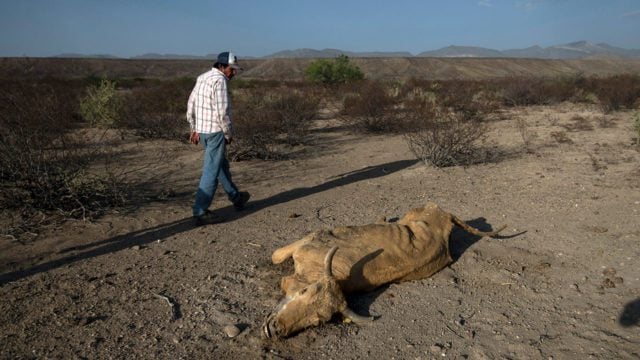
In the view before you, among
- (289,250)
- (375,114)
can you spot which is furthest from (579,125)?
(289,250)

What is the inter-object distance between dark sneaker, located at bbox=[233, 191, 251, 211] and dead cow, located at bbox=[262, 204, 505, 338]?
194 cm

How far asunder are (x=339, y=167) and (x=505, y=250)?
169 inches

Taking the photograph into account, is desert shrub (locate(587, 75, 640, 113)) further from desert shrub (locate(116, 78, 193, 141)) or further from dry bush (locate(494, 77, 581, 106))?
desert shrub (locate(116, 78, 193, 141))

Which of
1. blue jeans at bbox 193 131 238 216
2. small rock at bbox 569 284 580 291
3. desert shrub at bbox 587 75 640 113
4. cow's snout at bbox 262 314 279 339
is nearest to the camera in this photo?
cow's snout at bbox 262 314 279 339

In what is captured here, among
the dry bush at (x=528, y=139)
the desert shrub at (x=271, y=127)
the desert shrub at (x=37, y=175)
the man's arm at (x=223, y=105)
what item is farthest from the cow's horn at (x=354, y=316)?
the dry bush at (x=528, y=139)

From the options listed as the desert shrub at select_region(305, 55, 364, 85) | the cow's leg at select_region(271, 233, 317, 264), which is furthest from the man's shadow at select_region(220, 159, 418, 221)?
the desert shrub at select_region(305, 55, 364, 85)

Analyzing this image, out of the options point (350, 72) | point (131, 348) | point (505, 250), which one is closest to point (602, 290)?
point (505, 250)

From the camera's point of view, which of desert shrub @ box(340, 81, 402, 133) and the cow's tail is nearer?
the cow's tail

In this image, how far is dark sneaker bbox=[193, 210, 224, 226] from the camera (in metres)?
5.20

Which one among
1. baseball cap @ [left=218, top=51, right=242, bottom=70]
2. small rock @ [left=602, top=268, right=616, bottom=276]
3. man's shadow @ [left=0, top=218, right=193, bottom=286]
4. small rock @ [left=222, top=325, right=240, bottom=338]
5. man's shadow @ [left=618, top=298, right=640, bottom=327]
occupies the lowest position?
man's shadow @ [left=0, top=218, right=193, bottom=286]

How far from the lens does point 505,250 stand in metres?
4.50

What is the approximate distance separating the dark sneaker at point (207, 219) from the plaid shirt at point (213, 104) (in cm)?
96

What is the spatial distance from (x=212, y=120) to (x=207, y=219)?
116 centimetres

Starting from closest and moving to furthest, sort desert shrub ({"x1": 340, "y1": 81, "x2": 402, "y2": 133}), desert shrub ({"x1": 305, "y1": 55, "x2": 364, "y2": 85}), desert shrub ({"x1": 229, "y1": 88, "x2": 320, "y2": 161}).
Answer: desert shrub ({"x1": 229, "y1": 88, "x2": 320, "y2": 161})
desert shrub ({"x1": 340, "y1": 81, "x2": 402, "y2": 133})
desert shrub ({"x1": 305, "y1": 55, "x2": 364, "y2": 85})
